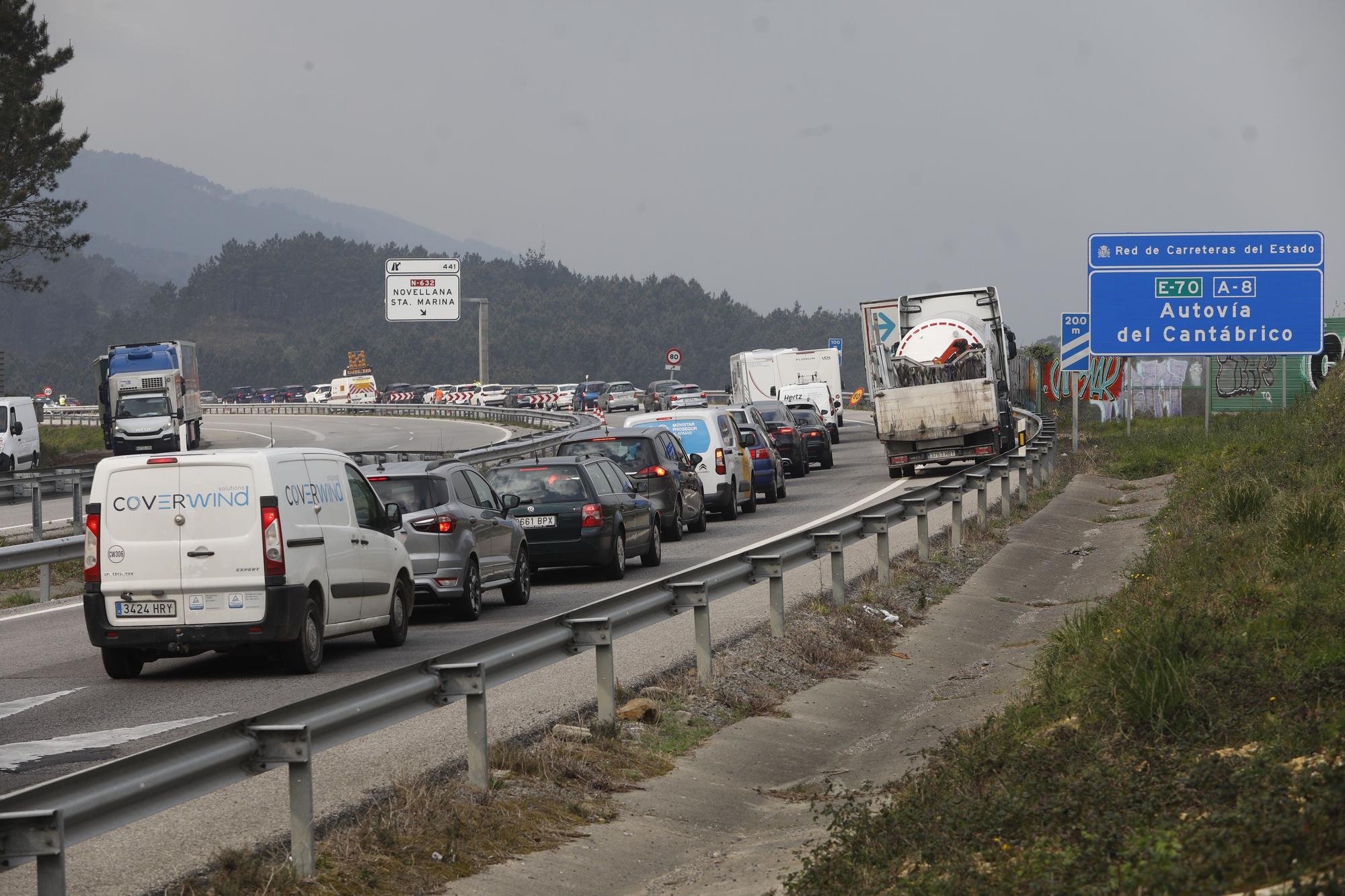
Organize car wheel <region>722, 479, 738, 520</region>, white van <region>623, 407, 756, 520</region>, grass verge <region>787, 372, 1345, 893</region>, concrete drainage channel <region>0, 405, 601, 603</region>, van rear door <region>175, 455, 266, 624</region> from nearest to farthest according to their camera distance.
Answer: grass verge <region>787, 372, 1345, 893</region>, van rear door <region>175, 455, 266, 624</region>, concrete drainage channel <region>0, 405, 601, 603</region>, white van <region>623, 407, 756, 520</region>, car wheel <region>722, 479, 738, 520</region>

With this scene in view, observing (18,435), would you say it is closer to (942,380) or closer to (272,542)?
(942,380)

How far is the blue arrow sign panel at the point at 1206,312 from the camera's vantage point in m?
28.8

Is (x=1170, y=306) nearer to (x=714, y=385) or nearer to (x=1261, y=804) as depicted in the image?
(x=1261, y=804)

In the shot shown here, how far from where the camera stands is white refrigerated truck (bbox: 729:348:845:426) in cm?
5409

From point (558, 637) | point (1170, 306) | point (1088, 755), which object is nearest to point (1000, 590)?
point (558, 637)

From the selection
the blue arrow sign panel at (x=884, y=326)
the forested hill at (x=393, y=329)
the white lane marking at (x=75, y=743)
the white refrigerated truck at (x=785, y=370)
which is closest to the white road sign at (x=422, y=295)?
the white refrigerated truck at (x=785, y=370)

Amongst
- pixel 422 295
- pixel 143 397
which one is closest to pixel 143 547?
pixel 143 397

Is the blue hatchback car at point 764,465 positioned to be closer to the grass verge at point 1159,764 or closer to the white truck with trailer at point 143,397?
the grass verge at point 1159,764

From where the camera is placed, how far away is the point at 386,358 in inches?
6255

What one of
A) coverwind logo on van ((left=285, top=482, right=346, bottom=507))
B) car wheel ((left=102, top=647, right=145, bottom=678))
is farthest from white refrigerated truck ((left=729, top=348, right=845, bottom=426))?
car wheel ((left=102, top=647, right=145, bottom=678))

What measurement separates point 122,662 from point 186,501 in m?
1.46

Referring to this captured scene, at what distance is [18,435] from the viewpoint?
40.2m

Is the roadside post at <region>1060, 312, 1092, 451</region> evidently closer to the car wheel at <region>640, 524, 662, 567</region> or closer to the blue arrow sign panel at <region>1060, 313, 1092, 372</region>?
the blue arrow sign panel at <region>1060, 313, 1092, 372</region>

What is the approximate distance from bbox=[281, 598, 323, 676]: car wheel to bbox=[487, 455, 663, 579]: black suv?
5.30 metres
